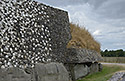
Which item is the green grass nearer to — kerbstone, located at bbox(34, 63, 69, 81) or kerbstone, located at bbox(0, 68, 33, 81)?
kerbstone, located at bbox(34, 63, 69, 81)

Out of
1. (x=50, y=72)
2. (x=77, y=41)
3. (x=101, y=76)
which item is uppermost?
(x=77, y=41)

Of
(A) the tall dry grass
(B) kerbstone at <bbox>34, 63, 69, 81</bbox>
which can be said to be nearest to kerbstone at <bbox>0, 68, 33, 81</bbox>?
(B) kerbstone at <bbox>34, 63, 69, 81</bbox>

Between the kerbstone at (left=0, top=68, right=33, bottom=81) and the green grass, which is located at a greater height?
the kerbstone at (left=0, top=68, right=33, bottom=81)

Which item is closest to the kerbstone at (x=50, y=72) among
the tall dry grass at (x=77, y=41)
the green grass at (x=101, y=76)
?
the tall dry grass at (x=77, y=41)

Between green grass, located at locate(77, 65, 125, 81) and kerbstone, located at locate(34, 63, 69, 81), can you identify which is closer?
kerbstone, located at locate(34, 63, 69, 81)

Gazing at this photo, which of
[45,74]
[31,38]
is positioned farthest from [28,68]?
[31,38]

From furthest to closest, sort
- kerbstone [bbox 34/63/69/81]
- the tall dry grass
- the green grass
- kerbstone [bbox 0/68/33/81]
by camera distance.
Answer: the green grass → the tall dry grass → kerbstone [bbox 34/63/69/81] → kerbstone [bbox 0/68/33/81]

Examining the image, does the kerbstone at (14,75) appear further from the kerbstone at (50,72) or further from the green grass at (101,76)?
the green grass at (101,76)

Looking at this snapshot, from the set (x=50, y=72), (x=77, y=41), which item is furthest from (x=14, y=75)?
(x=77, y=41)

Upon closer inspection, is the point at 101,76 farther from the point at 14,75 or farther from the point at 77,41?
the point at 14,75

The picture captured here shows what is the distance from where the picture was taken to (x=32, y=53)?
243 inches

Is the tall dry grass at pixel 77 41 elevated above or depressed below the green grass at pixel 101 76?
above

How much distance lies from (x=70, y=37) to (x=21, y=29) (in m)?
2.88

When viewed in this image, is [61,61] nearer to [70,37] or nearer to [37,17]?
[70,37]
